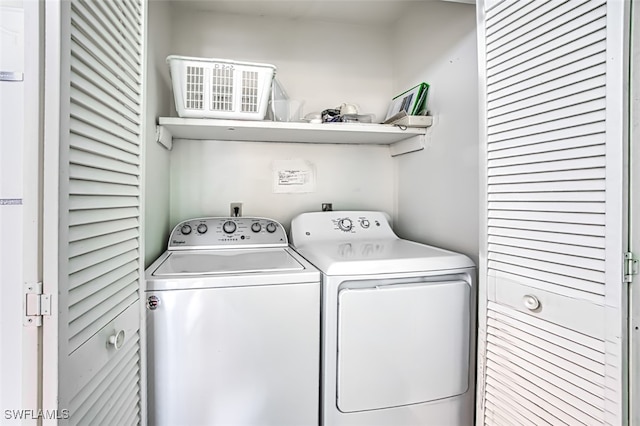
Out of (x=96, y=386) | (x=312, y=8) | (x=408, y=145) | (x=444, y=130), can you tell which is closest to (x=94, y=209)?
(x=96, y=386)

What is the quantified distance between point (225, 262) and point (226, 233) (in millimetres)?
449

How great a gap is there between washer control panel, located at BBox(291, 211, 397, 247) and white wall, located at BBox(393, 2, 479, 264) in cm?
23

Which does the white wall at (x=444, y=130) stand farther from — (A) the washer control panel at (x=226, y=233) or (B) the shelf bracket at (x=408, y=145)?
(A) the washer control panel at (x=226, y=233)

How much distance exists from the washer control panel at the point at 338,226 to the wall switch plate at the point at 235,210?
14.1 inches

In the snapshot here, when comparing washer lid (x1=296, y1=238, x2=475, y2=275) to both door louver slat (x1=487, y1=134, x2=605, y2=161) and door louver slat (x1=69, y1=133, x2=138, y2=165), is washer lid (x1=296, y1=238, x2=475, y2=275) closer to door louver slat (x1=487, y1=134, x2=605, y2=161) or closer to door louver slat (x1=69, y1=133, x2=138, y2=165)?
Result: door louver slat (x1=487, y1=134, x2=605, y2=161)

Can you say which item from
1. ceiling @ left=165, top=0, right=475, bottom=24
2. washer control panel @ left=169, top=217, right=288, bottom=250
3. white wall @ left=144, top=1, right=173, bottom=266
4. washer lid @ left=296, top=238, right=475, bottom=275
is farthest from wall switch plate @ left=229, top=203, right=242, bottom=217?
ceiling @ left=165, top=0, right=475, bottom=24

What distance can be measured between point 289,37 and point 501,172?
1.73 metres

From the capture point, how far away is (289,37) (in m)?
2.25

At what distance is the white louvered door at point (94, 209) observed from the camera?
0.68 metres

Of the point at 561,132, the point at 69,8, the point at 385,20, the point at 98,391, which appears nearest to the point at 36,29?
the point at 69,8

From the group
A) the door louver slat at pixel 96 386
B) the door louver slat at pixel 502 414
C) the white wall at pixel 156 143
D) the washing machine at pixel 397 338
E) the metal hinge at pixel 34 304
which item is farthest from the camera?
the white wall at pixel 156 143

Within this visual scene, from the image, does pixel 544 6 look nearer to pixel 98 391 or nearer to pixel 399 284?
pixel 399 284

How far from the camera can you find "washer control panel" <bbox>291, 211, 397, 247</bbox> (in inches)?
80.2

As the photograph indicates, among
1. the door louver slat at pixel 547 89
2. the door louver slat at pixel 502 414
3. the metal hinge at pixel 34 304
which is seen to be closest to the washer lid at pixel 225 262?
the metal hinge at pixel 34 304
